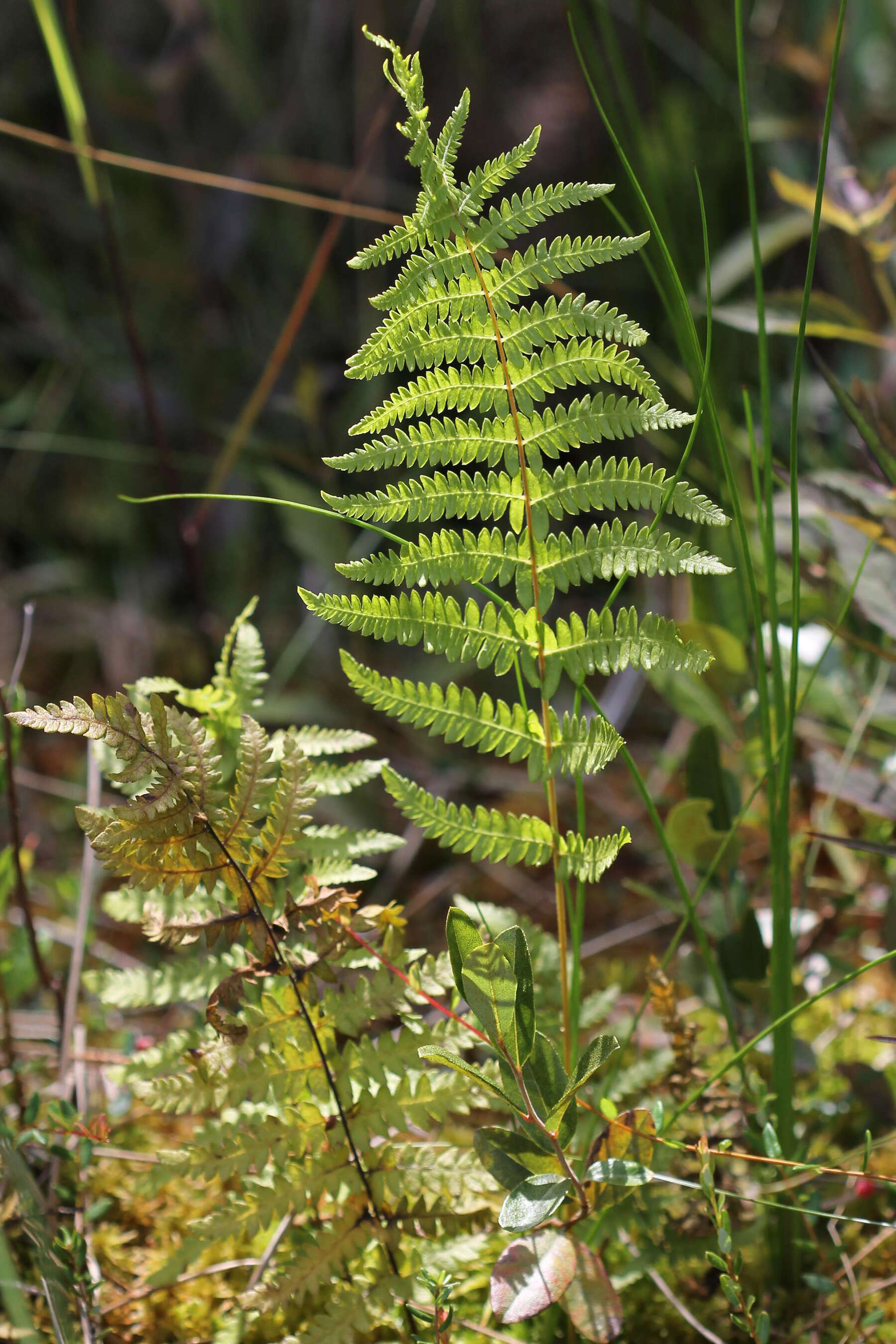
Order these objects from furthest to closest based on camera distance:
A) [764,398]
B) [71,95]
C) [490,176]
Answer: [71,95], [764,398], [490,176]

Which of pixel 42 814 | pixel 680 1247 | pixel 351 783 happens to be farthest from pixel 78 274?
pixel 680 1247

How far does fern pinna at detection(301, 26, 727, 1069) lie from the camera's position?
673mm

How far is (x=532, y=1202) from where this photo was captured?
2.21ft

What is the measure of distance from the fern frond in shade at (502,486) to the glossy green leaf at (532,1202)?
0.21 metres

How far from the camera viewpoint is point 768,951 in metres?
1.00

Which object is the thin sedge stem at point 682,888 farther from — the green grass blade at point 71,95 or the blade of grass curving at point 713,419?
the green grass blade at point 71,95

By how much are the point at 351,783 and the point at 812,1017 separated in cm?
80

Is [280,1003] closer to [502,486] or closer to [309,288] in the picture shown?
[502,486]

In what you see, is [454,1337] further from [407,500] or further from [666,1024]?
[407,500]

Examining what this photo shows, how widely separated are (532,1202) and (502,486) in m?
0.48

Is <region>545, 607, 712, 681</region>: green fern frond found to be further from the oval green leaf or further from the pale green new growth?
the oval green leaf

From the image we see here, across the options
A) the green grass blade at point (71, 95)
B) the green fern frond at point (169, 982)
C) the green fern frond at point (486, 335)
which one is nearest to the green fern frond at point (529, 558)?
the green fern frond at point (486, 335)

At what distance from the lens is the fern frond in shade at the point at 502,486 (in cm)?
67

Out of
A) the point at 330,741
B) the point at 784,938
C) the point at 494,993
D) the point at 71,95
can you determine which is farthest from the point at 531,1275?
the point at 71,95
